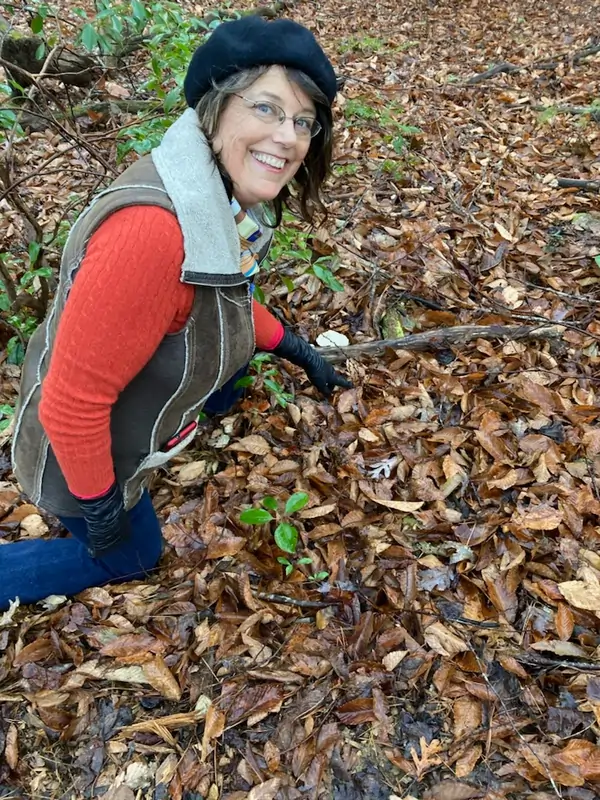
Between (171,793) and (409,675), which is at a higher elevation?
(409,675)

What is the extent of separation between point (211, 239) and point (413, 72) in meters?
6.98

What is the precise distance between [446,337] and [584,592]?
1649 millimetres

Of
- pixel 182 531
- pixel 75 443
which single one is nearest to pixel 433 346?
pixel 182 531

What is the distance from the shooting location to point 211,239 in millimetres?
1550

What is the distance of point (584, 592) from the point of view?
2.16 meters

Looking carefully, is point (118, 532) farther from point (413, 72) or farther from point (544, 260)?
point (413, 72)

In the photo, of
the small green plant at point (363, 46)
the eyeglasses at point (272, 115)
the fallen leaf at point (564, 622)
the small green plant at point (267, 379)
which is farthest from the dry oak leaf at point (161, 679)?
the small green plant at point (363, 46)

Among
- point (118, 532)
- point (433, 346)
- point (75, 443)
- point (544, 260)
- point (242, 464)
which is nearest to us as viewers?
point (75, 443)

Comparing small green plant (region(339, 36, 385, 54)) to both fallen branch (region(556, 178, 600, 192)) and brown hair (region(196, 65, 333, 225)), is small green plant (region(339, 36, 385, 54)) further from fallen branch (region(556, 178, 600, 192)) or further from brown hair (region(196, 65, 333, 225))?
brown hair (region(196, 65, 333, 225))

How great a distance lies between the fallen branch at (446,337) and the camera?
10.7 feet

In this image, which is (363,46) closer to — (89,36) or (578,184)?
(578,184)

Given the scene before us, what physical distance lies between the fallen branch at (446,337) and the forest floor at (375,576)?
4 centimetres

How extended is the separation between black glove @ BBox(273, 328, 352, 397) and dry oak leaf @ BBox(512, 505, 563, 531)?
1203 mm

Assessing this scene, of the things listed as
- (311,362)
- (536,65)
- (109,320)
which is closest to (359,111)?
(536,65)
